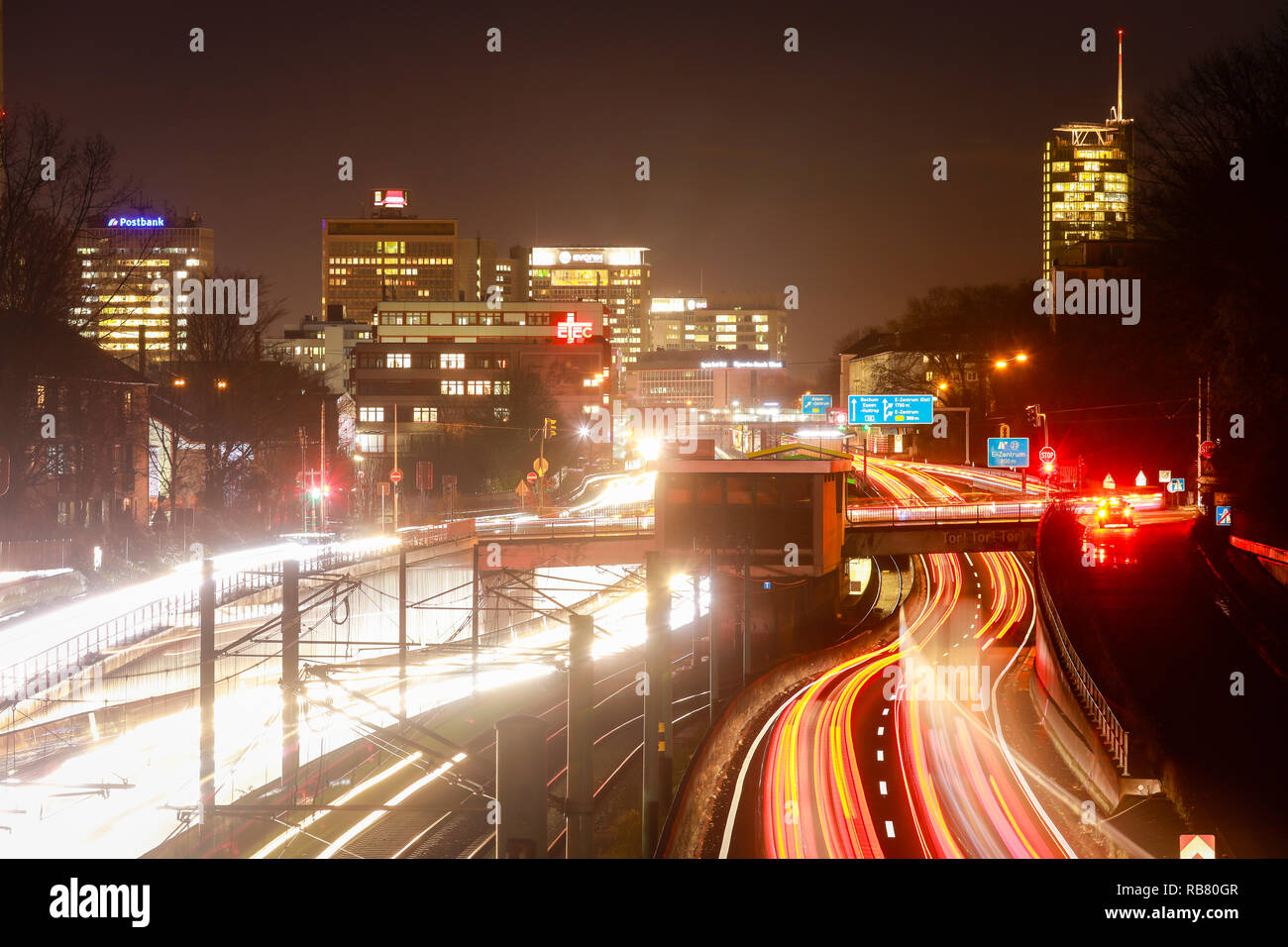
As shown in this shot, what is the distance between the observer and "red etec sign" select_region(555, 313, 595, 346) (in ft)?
249

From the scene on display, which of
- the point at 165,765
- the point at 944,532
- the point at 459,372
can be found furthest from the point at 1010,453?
the point at 459,372

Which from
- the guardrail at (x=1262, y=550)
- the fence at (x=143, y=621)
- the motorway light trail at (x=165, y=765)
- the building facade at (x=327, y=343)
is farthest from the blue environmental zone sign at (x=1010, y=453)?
the building facade at (x=327, y=343)

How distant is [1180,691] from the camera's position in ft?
49.5

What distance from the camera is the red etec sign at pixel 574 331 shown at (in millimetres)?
75938

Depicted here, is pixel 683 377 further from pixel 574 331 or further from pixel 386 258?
pixel 574 331

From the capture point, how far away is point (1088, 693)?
52.4 ft

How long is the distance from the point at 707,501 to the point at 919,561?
54.4 feet

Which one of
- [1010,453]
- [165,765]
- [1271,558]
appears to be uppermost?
[1010,453]

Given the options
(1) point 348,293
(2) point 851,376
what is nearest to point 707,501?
(2) point 851,376

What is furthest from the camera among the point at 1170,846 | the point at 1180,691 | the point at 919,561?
the point at 919,561

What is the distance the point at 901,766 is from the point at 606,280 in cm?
17545

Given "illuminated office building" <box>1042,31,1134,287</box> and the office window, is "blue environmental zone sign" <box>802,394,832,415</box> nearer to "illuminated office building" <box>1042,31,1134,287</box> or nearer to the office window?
the office window

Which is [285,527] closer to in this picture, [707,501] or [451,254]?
[707,501]
